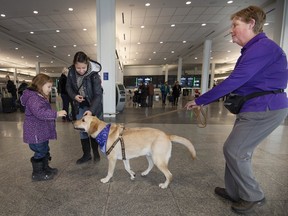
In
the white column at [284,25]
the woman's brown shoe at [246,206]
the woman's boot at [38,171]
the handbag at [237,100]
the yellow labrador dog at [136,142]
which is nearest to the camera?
the handbag at [237,100]

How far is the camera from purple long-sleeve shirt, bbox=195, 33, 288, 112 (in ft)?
5.23

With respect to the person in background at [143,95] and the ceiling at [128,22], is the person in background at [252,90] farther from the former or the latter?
the person in background at [143,95]

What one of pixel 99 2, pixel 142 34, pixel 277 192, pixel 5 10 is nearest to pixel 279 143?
pixel 277 192

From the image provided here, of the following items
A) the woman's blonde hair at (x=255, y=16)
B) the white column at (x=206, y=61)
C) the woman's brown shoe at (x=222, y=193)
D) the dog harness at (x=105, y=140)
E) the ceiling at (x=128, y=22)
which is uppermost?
the ceiling at (x=128, y=22)

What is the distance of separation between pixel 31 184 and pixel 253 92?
3.05m

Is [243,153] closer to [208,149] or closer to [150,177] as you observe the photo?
[150,177]

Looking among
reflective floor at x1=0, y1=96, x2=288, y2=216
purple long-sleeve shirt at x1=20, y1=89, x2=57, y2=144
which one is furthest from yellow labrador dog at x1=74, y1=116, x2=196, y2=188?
purple long-sleeve shirt at x1=20, y1=89, x2=57, y2=144

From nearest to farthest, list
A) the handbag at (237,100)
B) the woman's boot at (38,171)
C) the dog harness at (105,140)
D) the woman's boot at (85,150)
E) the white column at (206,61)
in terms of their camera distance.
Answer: the handbag at (237,100) → the dog harness at (105,140) → the woman's boot at (38,171) → the woman's boot at (85,150) → the white column at (206,61)

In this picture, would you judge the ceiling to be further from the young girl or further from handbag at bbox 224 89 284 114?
handbag at bbox 224 89 284 114

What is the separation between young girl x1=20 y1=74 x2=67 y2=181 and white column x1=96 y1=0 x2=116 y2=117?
479cm

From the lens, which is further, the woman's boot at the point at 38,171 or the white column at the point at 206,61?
Answer: the white column at the point at 206,61

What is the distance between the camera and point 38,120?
2521 mm

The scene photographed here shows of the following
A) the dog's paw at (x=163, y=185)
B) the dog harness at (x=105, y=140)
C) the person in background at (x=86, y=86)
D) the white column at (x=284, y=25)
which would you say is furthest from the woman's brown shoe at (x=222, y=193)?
the white column at (x=284, y=25)

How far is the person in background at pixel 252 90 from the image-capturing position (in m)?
1.62
